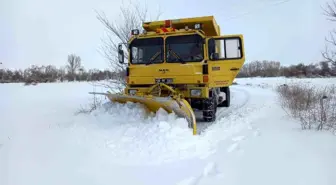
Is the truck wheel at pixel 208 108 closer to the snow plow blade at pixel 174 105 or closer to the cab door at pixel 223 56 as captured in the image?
the cab door at pixel 223 56

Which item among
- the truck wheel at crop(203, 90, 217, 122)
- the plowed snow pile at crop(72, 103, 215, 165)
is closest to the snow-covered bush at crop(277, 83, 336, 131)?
the truck wheel at crop(203, 90, 217, 122)

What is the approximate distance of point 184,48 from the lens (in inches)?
287

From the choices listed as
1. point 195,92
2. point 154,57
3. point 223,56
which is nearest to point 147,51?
point 154,57

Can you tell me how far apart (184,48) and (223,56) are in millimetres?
1133

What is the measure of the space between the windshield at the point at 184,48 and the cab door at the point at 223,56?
28cm

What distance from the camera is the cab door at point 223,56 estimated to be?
7.10 meters

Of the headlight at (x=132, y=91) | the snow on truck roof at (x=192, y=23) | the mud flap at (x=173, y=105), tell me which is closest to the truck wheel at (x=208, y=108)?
the mud flap at (x=173, y=105)

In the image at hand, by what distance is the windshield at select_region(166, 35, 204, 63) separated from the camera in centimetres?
717

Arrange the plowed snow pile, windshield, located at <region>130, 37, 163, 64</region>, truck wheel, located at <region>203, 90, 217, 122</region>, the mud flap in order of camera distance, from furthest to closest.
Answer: windshield, located at <region>130, 37, 163, 64</region> → truck wheel, located at <region>203, 90, 217, 122</region> → the mud flap → the plowed snow pile

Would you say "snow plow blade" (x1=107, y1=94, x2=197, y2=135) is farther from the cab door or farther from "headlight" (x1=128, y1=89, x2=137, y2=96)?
the cab door

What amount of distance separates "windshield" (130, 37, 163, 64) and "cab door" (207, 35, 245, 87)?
1.40m

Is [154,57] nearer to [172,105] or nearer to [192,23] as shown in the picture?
[192,23]

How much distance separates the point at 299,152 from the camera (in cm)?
394

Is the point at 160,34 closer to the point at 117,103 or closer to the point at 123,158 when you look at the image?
the point at 117,103
